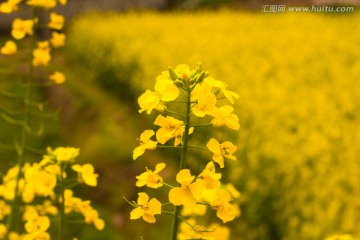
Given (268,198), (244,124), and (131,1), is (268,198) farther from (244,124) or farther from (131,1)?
(131,1)

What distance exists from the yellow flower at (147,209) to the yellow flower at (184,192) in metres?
0.06

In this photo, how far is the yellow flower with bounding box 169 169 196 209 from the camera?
1043 mm

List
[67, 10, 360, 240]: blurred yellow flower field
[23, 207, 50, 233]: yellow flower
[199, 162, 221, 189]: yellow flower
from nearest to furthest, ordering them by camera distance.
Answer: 1. [199, 162, 221, 189]: yellow flower
2. [23, 207, 50, 233]: yellow flower
3. [67, 10, 360, 240]: blurred yellow flower field

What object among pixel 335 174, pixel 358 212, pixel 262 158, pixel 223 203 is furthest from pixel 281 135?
pixel 223 203

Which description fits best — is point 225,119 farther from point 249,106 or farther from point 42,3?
point 249,106

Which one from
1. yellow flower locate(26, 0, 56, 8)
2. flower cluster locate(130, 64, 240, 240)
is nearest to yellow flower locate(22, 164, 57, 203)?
flower cluster locate(130, 64, 240, 240)

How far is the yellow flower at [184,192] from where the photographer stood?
1043 mm

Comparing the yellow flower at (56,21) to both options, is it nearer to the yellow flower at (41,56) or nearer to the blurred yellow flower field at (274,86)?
the yellow flower at (41,56)

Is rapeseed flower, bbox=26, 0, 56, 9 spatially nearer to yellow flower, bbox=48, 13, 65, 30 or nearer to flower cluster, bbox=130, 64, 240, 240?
yellow flower, bbox=48, 13, 65, 30

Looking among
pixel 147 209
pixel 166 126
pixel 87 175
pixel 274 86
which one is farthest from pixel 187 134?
pixel 274 86

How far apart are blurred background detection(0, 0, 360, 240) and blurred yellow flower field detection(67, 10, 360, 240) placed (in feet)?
0.04

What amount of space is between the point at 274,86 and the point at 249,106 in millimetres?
748

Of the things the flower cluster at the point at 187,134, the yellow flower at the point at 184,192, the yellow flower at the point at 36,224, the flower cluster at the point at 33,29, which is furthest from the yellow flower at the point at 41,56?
the yellow flower at the point at 184,192

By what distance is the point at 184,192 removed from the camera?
3.46 ft
